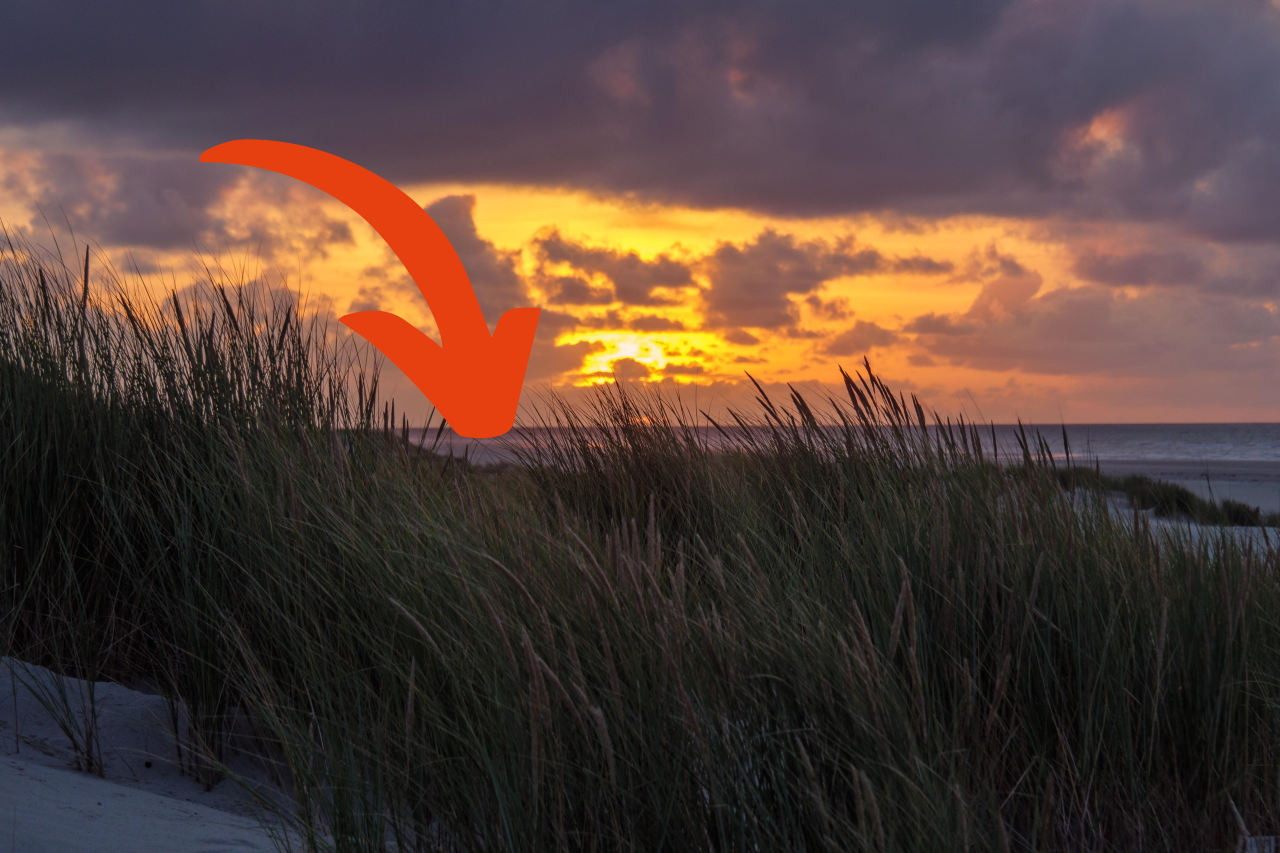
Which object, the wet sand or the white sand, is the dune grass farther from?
the wet sand

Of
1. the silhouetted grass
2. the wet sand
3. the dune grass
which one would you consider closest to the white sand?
the dune grass

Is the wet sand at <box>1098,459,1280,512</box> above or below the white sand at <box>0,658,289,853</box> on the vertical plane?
below

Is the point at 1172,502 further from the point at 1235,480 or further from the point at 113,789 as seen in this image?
the point at 1235,480

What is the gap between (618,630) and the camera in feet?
5.44

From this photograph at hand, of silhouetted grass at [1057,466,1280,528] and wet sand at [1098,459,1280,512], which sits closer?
silhouetted grass at [1057,466,1280,528]

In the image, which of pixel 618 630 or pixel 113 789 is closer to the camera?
pixel 618 630

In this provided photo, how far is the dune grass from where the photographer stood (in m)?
1.44

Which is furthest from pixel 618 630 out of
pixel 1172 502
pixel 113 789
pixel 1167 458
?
pixel 1167 458

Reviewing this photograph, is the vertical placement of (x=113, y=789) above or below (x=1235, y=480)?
above

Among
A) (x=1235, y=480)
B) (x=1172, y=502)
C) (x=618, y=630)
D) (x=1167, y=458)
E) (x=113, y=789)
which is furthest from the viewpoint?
(x=1167, y=458)

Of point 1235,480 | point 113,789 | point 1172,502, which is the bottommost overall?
point 1235,480

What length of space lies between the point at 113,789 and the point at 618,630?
1.51 m

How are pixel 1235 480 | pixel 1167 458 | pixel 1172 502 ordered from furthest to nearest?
1. pixel 1167 458
2. pixel 1235 480
3. pixel 1172 502

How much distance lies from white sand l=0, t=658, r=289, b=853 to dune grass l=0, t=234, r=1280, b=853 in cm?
12
